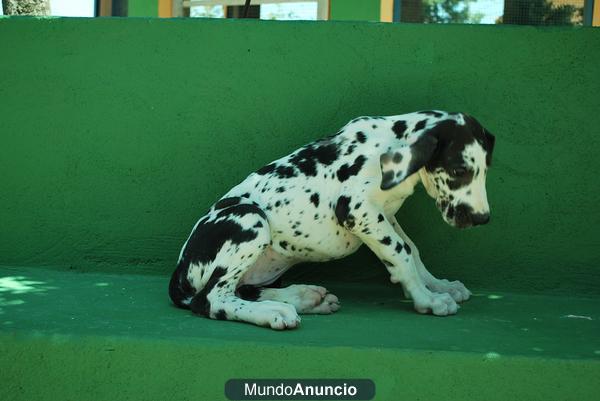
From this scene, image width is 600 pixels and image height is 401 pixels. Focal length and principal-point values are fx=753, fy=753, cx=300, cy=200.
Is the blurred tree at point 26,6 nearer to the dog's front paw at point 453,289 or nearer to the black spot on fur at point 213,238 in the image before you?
the black spot on fur at point 213,238

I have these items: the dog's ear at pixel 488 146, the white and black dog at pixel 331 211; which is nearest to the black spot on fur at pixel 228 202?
the white and black dog at pixel 331 211

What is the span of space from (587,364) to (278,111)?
2581 millimetres

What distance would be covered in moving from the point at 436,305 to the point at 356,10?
447cm

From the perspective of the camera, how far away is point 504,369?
10.9 ft

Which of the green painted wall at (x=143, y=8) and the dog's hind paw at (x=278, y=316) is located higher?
the green painted wall at (x=143, y=8)

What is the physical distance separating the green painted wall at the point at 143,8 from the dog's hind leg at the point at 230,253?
558 cm

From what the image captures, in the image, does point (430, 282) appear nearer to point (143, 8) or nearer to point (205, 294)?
point (205, 294)

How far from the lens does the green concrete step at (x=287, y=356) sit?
10.9 ft

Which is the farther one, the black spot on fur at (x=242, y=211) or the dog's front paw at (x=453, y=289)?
the dog's front paw at (x=453, y=289)

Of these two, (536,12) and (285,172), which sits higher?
(536,12)

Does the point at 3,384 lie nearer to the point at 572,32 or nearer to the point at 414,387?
the point at 414,387

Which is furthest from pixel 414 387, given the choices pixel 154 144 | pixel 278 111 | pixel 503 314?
pixel 154 144

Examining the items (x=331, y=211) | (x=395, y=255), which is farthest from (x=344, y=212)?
(x=395, y=255)

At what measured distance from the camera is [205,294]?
4.01 meters
